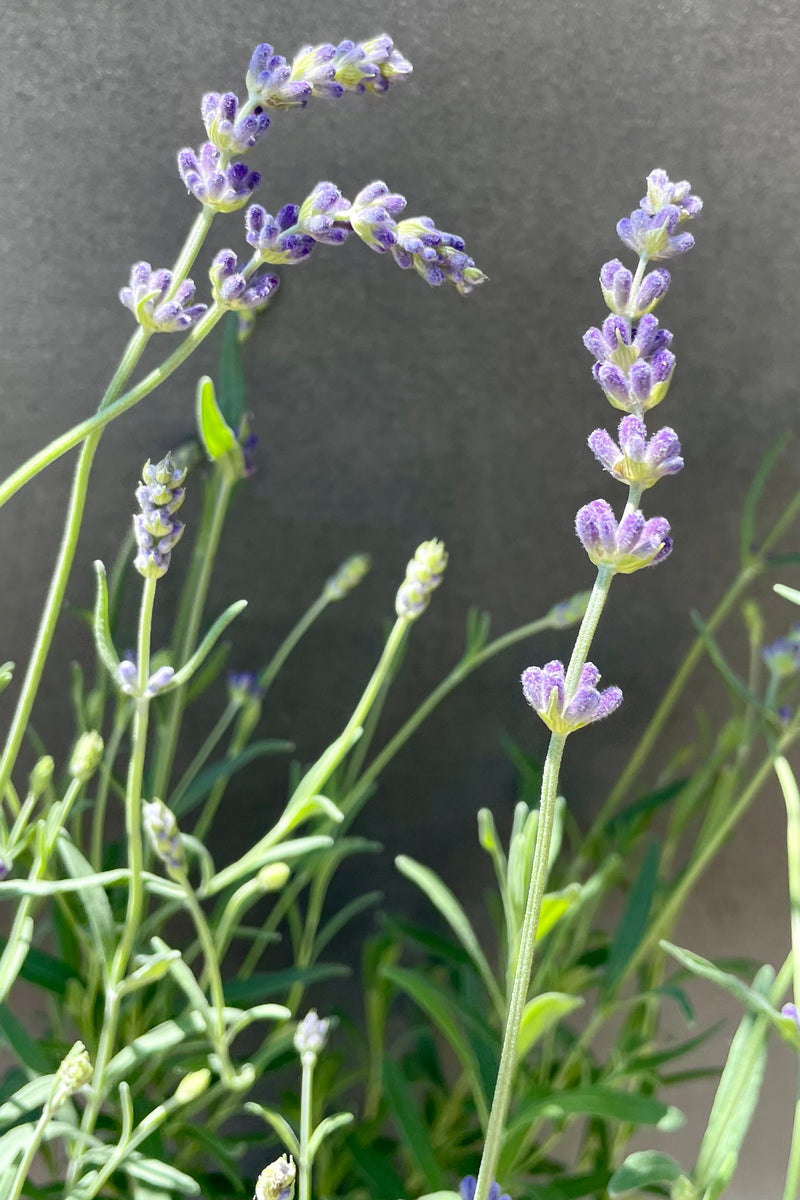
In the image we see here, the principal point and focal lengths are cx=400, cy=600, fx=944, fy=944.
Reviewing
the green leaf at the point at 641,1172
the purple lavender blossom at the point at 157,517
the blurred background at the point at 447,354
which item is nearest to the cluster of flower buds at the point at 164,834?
the purple lavender blossom at the point at 157,517

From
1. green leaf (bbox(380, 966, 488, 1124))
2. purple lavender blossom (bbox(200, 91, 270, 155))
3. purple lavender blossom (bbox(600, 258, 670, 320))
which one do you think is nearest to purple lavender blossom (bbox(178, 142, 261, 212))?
purple lavender blossom (bbox(200, 91, 270, 155))

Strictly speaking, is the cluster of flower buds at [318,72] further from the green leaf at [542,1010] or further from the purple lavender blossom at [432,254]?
the green leaf at [542,1010]

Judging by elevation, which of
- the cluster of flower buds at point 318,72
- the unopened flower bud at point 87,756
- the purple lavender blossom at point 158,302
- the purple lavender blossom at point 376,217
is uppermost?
the cluster of flower buds at point 318,72

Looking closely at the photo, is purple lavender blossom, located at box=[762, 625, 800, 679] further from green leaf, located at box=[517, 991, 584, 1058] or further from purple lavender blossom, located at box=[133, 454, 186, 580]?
purple lavender blossom, located at box=[133, 454, 186, 580]

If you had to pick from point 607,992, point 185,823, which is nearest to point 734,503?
point 607,992

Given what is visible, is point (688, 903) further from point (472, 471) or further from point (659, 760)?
point (472, 471)
